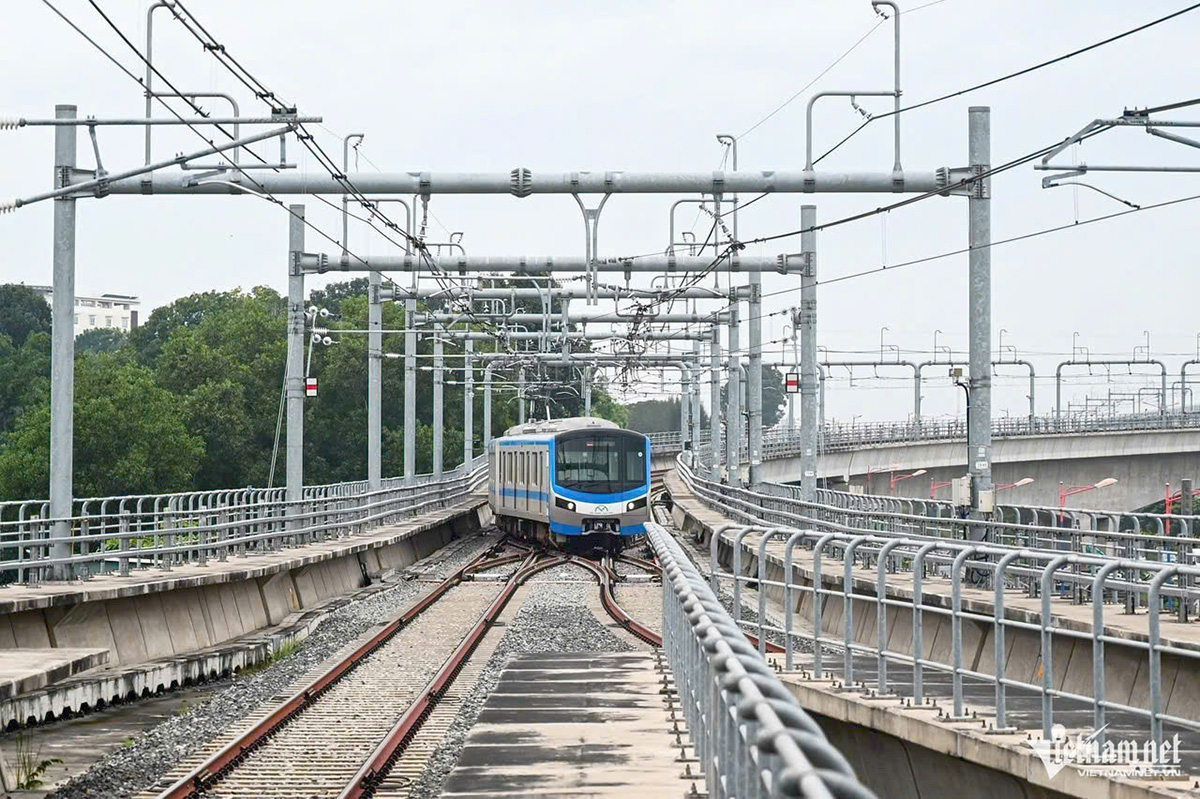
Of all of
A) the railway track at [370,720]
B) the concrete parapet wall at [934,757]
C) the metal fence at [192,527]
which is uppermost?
the metal fence at [192,527]

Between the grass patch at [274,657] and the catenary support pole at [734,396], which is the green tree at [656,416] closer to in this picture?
the catenary support pole at [734,396]

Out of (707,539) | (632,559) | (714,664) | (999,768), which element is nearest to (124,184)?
(999,768)

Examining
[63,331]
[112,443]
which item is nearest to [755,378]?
[63,331]

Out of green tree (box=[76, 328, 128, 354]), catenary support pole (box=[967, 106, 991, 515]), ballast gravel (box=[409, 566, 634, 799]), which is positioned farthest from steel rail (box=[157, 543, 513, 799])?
green tree (box=[76, 328, 128, 354])

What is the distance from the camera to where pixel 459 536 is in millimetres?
58969

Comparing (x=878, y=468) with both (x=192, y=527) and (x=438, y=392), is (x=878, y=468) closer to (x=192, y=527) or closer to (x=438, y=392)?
(x=438, y=392)

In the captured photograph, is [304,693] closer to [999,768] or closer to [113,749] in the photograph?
[113,749]

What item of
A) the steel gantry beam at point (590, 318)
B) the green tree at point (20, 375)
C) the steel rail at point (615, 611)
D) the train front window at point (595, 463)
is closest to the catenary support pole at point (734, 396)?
the steel gantry beam at point (590, 318)

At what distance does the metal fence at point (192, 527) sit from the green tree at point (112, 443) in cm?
2996

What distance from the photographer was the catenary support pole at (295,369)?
31.7m

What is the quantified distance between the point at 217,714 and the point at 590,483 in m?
26.9

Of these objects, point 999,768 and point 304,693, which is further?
point 304,693

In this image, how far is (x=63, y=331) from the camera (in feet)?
72.0

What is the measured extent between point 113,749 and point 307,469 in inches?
3474
